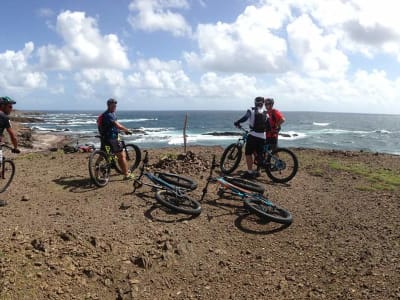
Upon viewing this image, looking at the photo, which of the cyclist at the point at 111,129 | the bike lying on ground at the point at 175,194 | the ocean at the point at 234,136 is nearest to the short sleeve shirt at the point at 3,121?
the cyclist at the point at 111,129

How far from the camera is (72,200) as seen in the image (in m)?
8.12

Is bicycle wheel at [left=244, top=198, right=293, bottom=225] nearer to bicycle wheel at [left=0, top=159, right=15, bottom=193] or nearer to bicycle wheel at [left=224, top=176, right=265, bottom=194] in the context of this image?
bicycle wheel at [left=224, top=176, right=265, bottom=194]

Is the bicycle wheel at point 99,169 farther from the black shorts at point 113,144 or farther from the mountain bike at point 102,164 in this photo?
the black shorts at point 113,144

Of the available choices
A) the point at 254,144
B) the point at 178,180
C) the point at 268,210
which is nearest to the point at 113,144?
the point at 178,180

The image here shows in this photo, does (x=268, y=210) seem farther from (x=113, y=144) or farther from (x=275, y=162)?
(x=113, y=144)

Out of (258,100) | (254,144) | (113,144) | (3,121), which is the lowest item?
(113,144)

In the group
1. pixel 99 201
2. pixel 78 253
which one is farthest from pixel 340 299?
pixel 99 201

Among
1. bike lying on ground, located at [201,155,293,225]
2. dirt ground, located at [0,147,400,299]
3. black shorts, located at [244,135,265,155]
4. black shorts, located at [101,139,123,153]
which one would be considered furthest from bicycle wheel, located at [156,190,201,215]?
black shorts, located at [244,135,265,155]

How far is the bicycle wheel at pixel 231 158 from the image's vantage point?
37.3 feet

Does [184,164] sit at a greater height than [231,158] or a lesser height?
lesser

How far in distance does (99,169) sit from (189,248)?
4379 mm

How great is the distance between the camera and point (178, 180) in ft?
Result: 29.8

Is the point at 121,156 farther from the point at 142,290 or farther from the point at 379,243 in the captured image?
the point at 379,243

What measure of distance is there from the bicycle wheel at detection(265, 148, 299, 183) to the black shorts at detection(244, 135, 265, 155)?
1.64ft
